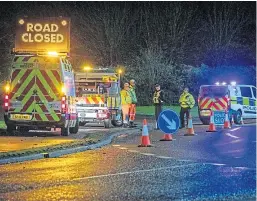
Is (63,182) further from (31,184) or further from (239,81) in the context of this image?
(239,81)

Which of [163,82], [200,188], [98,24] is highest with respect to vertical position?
[98,24]

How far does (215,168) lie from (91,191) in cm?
350

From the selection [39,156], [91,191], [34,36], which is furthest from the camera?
[34,36]

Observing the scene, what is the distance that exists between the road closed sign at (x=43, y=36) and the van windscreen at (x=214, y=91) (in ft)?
32.1

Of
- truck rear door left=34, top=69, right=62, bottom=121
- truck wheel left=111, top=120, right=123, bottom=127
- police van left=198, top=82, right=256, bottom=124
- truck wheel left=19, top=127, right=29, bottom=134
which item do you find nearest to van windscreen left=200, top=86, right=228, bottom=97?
police van left=198, top=82, right=256, bottom=124

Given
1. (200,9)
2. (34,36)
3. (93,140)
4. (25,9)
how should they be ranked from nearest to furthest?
(93,140) → (34,36) → (25,9) → (200,9)

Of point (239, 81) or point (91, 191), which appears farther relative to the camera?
point (239, 81)

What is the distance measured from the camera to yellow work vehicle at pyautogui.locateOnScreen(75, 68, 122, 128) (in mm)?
24281

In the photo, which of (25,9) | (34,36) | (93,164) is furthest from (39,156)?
(25,9)

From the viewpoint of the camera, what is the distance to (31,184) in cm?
965

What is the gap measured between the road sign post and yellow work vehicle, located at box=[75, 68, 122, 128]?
7.42 m

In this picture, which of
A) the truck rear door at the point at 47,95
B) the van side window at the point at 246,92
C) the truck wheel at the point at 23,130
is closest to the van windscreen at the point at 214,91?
the van side window at the point at 246,92

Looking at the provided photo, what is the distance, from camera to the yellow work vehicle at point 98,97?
24281 mm

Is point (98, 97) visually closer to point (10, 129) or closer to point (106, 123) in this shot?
point (106, 123)
